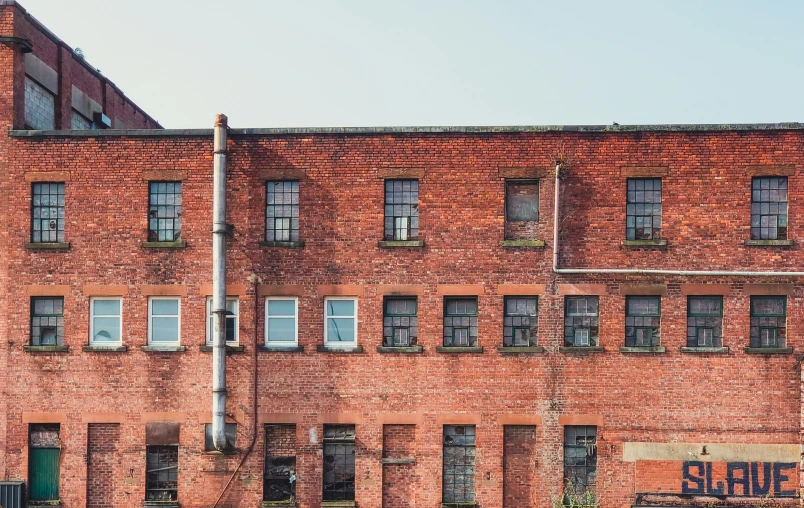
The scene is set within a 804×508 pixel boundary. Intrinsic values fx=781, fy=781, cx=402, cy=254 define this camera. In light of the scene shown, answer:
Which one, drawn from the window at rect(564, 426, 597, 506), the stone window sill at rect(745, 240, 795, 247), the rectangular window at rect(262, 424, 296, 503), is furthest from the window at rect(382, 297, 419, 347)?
the stone window sill at rect(745, 240, 795, 247)

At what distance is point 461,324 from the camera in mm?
19469

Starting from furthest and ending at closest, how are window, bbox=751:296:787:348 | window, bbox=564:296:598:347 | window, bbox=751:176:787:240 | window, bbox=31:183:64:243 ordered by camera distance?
window, bbox=31:183:64:243, window, bbox=564:296:598:347, window, bbox=751:176:787:240, window, bbox=751:296:787:348

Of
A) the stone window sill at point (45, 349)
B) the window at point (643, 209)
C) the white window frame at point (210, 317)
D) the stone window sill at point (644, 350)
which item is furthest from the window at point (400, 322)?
the stone window sill at point (45, 349)

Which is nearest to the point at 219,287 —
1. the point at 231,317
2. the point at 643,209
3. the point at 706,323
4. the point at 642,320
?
the point at 231,317

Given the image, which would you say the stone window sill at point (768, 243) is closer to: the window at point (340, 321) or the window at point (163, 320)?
the window at point (340, 321)

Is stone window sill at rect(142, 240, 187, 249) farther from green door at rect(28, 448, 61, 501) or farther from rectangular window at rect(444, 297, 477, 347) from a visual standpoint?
A: rectangular window at rect(444, 297, 477, 347)

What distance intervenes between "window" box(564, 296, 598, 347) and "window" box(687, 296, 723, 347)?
7.55 feet

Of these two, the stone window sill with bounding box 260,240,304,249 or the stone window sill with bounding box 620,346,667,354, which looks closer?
the stone window sill with bounding box 620,346,667,354

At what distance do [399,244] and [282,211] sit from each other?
309cm

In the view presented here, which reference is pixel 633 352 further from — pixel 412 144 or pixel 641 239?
pixel 412 144

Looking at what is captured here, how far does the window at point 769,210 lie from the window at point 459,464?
8.59 m

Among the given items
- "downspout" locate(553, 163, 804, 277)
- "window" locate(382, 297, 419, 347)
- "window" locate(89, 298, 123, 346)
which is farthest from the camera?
"window" locate(89, 298, 123, 346)

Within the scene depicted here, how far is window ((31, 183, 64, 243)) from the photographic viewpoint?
1984 cm

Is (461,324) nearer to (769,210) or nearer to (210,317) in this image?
(210,317)
